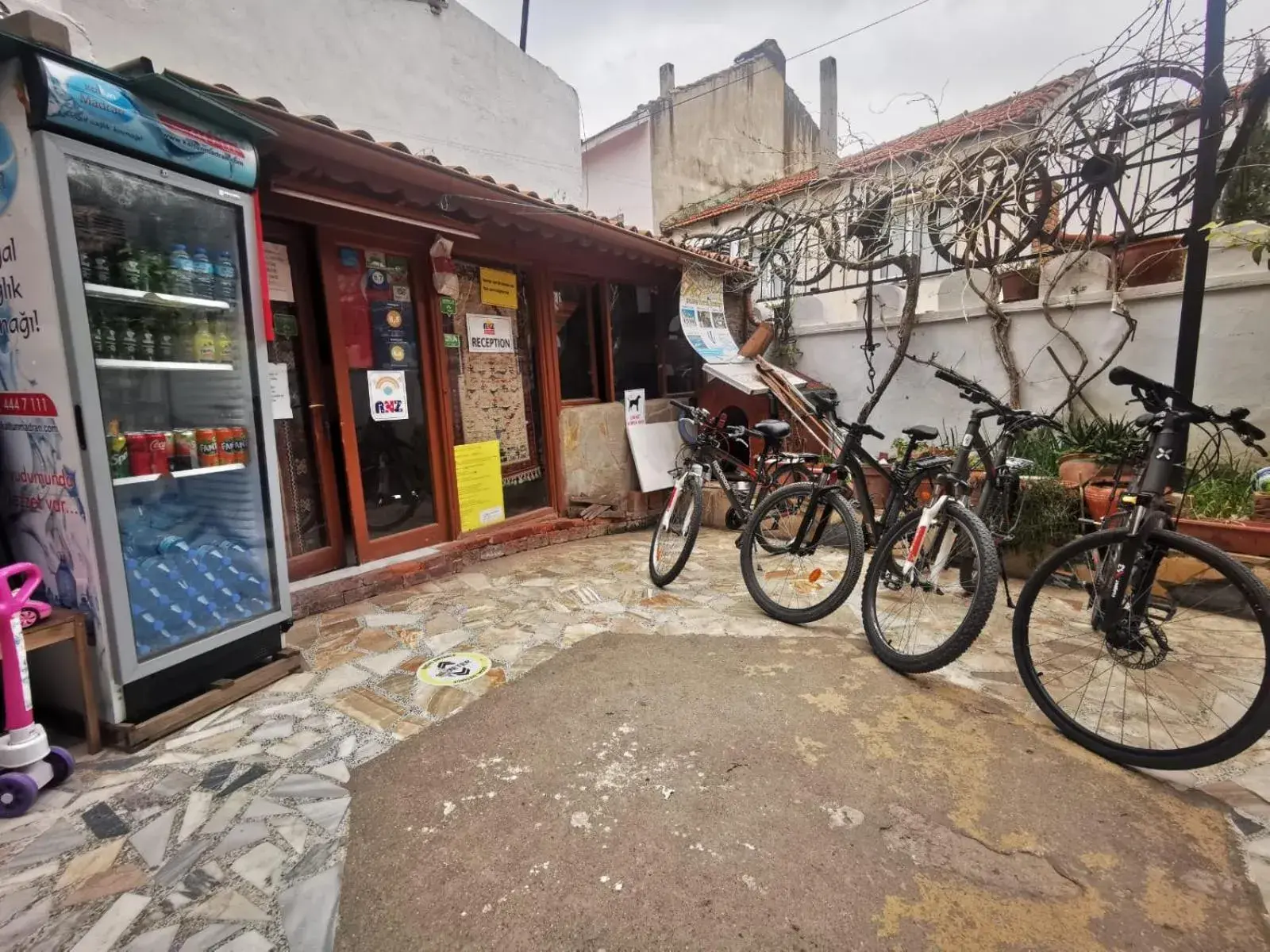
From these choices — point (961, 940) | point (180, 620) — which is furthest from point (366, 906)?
point (180, 620)

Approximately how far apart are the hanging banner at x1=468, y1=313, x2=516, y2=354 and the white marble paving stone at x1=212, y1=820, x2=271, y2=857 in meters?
3.49

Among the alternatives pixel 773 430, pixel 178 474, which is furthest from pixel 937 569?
pixel 178 474

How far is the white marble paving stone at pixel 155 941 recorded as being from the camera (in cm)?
146

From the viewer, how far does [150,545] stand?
269 centimetres

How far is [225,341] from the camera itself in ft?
9.37

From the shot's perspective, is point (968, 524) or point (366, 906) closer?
point (366, 906)

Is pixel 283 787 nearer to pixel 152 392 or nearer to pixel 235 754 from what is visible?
pixel 235 754

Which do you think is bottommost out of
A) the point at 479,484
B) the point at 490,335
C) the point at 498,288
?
the point at 479,484

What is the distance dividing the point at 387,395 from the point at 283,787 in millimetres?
2692

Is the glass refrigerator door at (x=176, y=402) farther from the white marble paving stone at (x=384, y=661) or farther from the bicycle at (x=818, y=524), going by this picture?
the bicycle at (x=818, y=524)

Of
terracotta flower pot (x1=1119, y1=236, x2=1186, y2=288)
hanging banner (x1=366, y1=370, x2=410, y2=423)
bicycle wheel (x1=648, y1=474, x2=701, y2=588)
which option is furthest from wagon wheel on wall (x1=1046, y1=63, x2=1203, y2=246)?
hanging banner (x1=366, y1=370, x2=410, y2=423)

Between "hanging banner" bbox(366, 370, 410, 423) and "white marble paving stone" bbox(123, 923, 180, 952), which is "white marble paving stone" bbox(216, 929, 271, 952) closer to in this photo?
"white marble paving stone" bbox(123, 923, 180, 952)

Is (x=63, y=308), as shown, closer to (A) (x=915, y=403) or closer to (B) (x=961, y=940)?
(B) (x=961, y=940)

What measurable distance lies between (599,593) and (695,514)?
0.81 metres
